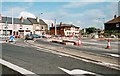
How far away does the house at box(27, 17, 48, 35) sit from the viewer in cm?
9709

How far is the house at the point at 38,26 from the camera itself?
97088 millimetres

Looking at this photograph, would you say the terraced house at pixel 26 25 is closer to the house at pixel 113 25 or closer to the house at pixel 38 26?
the house at pixel 38 26

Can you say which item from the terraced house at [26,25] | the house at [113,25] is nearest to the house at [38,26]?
the terraced house at [26,25]

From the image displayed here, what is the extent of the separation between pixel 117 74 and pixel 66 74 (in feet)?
5.83

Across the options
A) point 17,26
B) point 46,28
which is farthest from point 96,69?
point 46,28

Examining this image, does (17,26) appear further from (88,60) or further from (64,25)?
(88,60)

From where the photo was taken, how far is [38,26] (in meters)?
98.8

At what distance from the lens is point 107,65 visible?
28.8 ft

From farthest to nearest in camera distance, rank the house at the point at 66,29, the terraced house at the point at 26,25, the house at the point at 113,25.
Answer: the house at the point at 66,29
the terraced house at the point at 26,25
the house at the point at 113,25

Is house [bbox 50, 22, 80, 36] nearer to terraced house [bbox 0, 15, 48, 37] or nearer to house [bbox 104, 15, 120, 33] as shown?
terraced house [bbox 0, 15, 48, 37]

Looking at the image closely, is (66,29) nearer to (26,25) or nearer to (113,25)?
(26,25)

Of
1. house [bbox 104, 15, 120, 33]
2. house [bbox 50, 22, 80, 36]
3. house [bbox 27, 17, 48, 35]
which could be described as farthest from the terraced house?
house [bbox 104, 15, 120, 33]

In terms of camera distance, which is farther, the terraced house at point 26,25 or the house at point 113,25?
the terraced house at point 26,25

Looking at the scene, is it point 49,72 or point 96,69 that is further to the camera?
point 96,69
